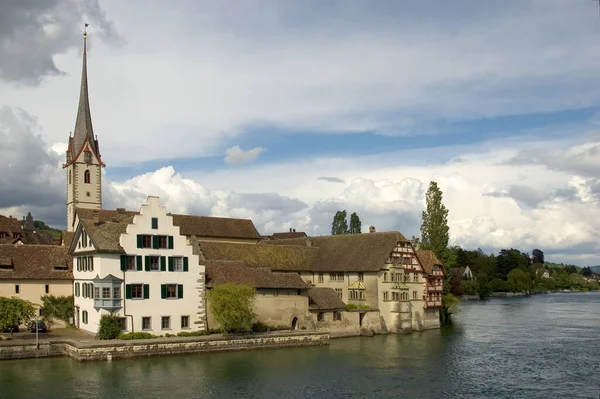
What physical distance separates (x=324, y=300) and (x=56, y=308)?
878 inches

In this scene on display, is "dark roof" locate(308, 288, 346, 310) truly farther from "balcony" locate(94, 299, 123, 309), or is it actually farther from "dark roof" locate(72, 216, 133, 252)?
"dark roof" locate(72, 216, 133, 252)

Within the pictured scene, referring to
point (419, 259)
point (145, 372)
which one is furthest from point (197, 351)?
point (419, 259)

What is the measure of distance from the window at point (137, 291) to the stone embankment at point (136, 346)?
3943mm

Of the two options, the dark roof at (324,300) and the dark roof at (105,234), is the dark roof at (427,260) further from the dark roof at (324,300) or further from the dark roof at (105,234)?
the dark roof at (105,234)

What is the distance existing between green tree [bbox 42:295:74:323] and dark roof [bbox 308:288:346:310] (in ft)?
65.0

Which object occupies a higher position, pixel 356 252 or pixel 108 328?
pixel 356 252

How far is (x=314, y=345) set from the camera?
52875 mm

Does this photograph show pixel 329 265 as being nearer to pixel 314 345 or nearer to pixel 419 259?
pixel 419 259

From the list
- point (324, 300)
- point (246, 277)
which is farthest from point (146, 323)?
point (324, 300)

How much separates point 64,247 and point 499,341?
38.5 meters

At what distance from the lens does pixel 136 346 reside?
4472 cm

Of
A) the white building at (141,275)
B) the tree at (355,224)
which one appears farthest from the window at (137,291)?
the tree at (355,224)

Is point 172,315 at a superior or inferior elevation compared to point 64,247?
inferior

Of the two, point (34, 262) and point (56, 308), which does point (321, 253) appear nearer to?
point (56, 308)
